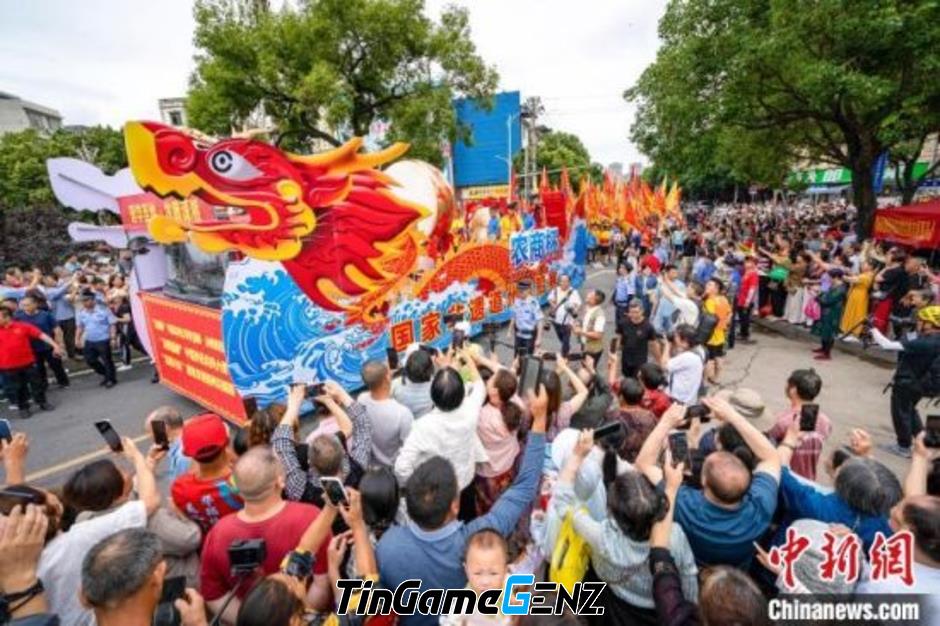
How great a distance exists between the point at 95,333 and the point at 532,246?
320 inches

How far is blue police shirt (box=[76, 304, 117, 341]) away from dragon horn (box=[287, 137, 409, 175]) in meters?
4.77

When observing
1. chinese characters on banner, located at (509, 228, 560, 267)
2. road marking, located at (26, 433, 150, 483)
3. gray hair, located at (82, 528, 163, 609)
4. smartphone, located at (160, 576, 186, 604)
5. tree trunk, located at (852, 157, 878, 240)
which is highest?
tree trunk, located at (852, 157, 878, 240)

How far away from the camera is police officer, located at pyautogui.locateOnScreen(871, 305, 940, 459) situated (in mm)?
4664

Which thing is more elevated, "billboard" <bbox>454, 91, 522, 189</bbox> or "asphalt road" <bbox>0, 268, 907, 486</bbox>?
"billboard" <bbox>454, 91, 522, 189</bbox>

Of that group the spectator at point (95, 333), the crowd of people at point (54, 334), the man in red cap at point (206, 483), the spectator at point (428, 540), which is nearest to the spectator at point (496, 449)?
the spectator at point (428, 540)

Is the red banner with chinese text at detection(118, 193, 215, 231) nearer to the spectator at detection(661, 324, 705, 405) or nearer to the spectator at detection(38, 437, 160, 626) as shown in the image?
the spectator at detection(38, 437, 160, 626)

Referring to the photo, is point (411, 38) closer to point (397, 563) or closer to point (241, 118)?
point (241, 118)

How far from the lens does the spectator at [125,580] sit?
1539 millimetres

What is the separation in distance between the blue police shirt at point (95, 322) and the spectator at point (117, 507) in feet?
20.8

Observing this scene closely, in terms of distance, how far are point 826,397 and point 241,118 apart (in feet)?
58.1

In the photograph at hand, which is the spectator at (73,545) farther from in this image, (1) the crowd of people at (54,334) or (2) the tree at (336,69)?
(2) the tree at (336,69)

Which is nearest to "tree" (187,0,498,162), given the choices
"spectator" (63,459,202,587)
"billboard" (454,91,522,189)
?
"spectator" (63,459,202,587)

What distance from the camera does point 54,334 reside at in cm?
802

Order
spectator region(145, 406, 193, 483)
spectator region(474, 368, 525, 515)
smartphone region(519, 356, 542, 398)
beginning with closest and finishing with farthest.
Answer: spectator region(145, 406, 193, 483), spectator region(474, 368, 525, 515), smartphone region(519, 356, 542, 398)
